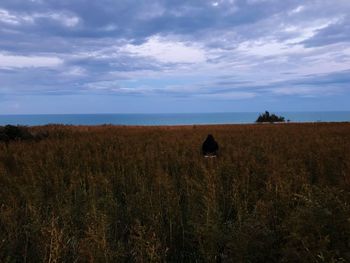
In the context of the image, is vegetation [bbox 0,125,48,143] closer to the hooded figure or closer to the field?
the field

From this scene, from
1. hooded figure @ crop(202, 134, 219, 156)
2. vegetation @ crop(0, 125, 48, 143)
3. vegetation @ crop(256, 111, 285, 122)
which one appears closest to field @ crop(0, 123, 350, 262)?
hooded figure @ crop(202, 134, 219, 156)

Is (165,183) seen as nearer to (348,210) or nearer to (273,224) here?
(273,224)

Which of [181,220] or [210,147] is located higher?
[210,147]

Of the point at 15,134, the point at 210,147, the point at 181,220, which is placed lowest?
the point at 181,220

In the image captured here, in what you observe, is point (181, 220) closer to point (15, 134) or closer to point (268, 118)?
point (15, 134)

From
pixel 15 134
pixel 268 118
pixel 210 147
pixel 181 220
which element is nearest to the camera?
pixel 181 220

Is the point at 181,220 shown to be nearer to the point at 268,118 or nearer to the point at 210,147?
the point at 210,147

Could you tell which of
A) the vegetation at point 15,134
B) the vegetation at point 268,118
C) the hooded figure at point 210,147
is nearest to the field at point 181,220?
the hooded figure at point 210,147

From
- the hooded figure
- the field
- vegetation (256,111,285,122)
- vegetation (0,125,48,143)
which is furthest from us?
vegetation (256,111,285,122)

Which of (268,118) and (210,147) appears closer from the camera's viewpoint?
(210,147)

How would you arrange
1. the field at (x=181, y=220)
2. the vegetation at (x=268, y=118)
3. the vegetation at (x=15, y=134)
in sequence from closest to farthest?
1. the field at (x=181, y=220)
2. the vegetation at (x=15, y=134)
3. the vegetation at (x=268, y=118)

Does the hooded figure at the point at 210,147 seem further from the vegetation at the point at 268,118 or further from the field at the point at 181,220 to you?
the vegetation at the point at 268,118

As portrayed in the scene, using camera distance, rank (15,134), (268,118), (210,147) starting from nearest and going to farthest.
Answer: (210,147) < (15,134) < (268,118)

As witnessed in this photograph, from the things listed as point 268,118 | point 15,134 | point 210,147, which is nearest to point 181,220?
point 210,147
